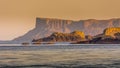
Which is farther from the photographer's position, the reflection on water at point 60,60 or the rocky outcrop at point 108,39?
the rocky outcrop at point 108,39

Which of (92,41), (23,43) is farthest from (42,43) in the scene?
(92,41)

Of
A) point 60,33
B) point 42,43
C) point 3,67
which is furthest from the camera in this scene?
point 42,43

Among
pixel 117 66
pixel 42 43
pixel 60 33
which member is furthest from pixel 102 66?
pixel 42 43

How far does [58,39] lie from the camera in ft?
555

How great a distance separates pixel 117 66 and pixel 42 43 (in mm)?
131441

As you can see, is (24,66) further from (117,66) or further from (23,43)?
(23,43)

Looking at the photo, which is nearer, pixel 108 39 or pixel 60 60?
pixel 60 60

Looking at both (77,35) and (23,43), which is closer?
(77,35)

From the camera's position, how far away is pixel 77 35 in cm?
16075

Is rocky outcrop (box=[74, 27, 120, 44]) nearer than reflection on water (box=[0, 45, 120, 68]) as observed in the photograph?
No

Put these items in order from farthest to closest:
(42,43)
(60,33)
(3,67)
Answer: (42,43) → (60,33) → (3,67)

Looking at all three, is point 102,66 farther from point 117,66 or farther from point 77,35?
point 77,35

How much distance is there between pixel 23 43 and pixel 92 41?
27.1 metres

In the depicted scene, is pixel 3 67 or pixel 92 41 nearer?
pixel 3 67
